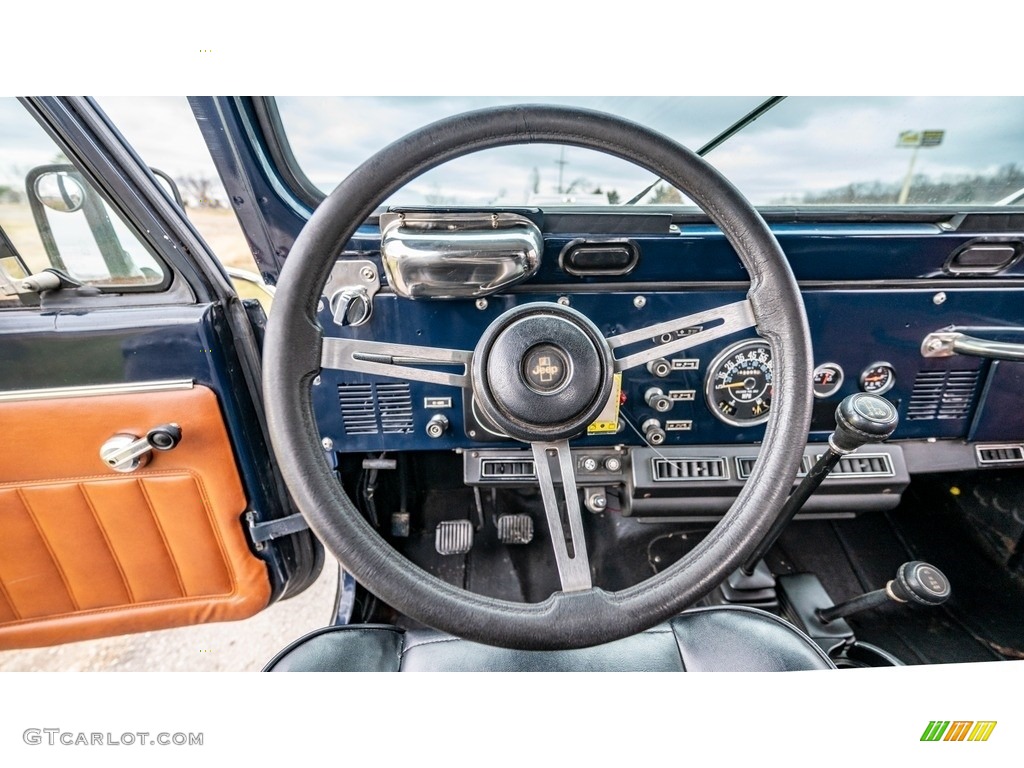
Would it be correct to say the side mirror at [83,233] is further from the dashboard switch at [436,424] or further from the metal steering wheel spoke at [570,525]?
the metal steering wheel spoke at [570,525]

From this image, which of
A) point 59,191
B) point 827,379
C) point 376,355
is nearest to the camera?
point 376,355

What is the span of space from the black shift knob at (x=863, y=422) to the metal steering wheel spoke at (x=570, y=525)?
0.57 metres

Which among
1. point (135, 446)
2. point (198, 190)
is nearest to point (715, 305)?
point (198, 190)

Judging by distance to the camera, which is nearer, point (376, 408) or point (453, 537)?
point (376, 408)

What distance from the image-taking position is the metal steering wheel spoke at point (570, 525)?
86 centimetres

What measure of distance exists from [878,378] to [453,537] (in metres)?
1.33

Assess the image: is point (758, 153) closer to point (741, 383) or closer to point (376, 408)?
point (741, 383)

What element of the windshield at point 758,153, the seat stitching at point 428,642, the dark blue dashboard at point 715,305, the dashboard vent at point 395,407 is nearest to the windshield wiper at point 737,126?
the windshield at point 758,153

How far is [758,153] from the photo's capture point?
50.3 inches

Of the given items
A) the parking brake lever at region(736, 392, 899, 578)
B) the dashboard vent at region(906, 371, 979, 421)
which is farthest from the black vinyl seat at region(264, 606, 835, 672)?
the dashboard vent at region(906, 371, 979, 421)

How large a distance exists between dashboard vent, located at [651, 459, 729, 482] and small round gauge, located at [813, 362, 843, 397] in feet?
1.06
